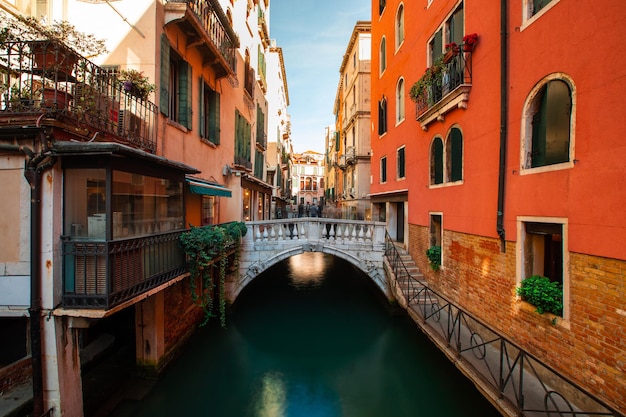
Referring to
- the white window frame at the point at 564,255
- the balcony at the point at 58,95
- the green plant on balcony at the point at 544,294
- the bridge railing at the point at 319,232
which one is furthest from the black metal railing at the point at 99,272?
the white window frame at the point at 564,255

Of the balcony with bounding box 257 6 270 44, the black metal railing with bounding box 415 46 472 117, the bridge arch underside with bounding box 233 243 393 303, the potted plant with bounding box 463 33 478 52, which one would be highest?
the balcony with bounding box 257 6 270 44

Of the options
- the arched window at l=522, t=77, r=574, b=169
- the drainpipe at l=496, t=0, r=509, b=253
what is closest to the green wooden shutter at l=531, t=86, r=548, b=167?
the arched window at l=522, t=77, r=574, b=169

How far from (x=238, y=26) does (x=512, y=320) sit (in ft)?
44.9

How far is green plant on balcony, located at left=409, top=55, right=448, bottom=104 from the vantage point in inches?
351

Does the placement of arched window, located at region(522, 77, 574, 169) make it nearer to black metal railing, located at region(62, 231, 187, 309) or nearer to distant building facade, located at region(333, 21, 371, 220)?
black metal railing, located at region(62, 231, 187, 309)

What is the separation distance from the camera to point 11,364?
6.05m

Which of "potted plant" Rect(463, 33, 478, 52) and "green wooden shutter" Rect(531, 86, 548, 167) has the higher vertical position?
"potted plant" Rect(463, 33, 478, 52)

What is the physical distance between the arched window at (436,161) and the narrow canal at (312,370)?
5.28 m

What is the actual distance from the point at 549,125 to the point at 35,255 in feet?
27.0

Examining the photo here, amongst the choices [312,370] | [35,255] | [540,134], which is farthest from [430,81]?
[35,255]

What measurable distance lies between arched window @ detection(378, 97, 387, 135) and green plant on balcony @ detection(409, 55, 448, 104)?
4606 mm

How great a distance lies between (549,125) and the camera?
215 inches

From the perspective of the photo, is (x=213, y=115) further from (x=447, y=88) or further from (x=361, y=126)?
(x=361, y=126)

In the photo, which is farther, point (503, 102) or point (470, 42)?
point (470, 42)
